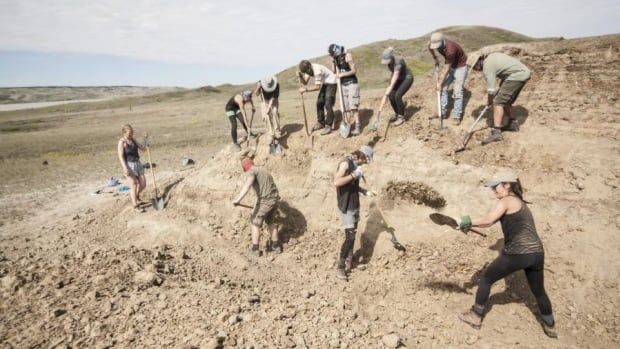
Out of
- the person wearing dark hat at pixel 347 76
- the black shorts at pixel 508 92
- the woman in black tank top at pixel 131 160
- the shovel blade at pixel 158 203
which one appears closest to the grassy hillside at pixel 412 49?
the person wearing dark hat at pixel 347 76

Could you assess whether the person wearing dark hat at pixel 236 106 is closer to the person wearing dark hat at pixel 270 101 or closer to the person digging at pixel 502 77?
the person wearing dark hat at pixel 270 101

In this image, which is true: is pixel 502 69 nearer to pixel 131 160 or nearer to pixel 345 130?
pixel 345 130

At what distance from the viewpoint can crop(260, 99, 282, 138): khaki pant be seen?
8523 millimetres

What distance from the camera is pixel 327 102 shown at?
26.8 ft

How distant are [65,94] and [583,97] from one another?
13017cm

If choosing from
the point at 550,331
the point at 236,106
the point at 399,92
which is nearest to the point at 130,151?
the point at 236,106

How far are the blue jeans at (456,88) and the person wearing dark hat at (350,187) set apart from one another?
2.99 meters

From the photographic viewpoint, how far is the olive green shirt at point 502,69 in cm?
647

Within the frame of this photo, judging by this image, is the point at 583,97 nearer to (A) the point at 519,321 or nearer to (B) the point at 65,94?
(A) the point at 519,321

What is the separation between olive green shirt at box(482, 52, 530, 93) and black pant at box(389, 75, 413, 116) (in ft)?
5.09

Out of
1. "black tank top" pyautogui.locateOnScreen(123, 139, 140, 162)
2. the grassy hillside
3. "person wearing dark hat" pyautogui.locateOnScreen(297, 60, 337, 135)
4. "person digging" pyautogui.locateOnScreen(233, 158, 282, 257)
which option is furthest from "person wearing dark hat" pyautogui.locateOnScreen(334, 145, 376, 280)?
the grassy hillside

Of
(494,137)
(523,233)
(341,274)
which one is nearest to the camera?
(523,233)

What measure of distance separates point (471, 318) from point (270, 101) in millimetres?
6174

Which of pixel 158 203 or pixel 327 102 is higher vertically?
pixel 327 102
